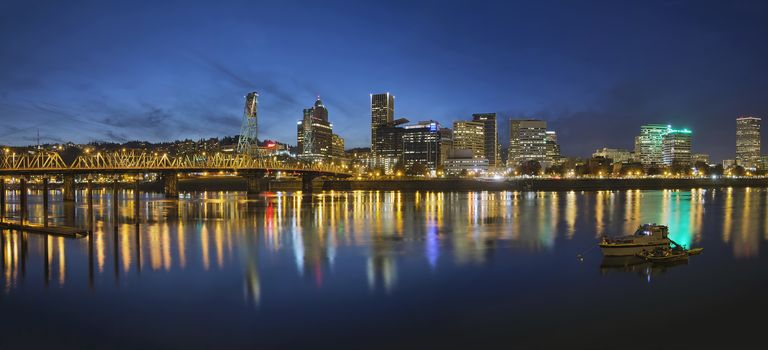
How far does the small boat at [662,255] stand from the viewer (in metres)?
23.9

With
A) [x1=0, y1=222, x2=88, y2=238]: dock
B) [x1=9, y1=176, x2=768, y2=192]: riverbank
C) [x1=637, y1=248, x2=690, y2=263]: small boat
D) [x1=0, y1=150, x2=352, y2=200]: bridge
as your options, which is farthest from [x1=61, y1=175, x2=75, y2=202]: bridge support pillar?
[x1=637, y1=248, x2=690, y2=263]: small boat

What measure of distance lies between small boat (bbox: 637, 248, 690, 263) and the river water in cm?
60

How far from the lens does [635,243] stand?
24438 millimetres

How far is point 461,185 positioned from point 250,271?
12087 cm

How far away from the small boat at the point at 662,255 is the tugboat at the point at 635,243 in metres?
0.22

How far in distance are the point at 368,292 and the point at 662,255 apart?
13934mm

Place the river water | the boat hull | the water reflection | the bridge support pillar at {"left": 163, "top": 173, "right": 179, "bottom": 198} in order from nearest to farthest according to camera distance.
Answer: the river water → the water reflection → the boat hull → the bridge support pillar at {"left": 163, "top": 173, "right": 179, "bottom": 198}

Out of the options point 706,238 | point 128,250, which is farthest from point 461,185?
point 128,250

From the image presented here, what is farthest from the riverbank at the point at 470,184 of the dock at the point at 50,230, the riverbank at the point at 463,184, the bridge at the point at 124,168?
→ the dock at the point at 50,230

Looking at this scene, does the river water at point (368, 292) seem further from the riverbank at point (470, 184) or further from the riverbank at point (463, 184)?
the riverbank at point (470, 184)

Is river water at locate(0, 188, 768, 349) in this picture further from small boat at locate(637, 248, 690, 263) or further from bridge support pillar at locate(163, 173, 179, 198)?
bridge support pillar at locate(163, 173, 179, 198)

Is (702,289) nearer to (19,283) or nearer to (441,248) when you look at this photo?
(441,248)

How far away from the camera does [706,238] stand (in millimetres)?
34500

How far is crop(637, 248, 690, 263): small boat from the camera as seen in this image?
23.9 meters
